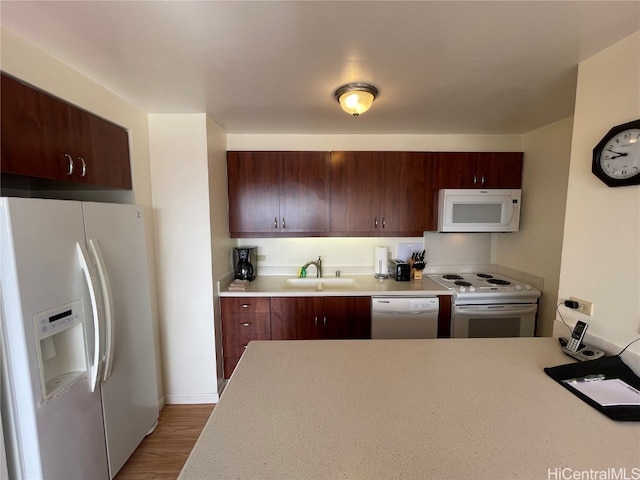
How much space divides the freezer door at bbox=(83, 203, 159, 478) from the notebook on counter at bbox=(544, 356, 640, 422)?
212cm

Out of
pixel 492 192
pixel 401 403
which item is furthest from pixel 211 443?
pixel 492 192

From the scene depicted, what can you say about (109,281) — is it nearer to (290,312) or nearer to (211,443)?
(211,443)

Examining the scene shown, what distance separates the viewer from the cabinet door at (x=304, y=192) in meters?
2.55

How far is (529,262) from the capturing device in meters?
2.54

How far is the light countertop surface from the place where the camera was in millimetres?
710

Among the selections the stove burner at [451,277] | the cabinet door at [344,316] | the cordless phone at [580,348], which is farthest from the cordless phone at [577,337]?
the stove burner at [451,277]

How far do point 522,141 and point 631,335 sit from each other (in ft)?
7.22

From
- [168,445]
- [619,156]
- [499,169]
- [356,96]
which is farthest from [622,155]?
[168,445]

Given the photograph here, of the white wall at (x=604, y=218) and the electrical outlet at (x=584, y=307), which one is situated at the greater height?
the white wall at (x=604, y=218)

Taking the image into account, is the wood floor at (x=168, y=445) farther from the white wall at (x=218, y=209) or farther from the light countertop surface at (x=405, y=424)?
the light countertop surface at (x=405, y=424)

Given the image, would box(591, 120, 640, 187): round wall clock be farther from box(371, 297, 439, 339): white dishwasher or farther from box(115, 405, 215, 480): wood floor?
Answer: box(115, 405, 215, 480): wood floor

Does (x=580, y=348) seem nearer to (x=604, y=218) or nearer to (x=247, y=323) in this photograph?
(x=604, y=218)

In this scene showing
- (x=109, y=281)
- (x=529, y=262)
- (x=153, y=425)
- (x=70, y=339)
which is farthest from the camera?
(x=529, y=262)

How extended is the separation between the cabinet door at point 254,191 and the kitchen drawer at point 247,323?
2.64ft
